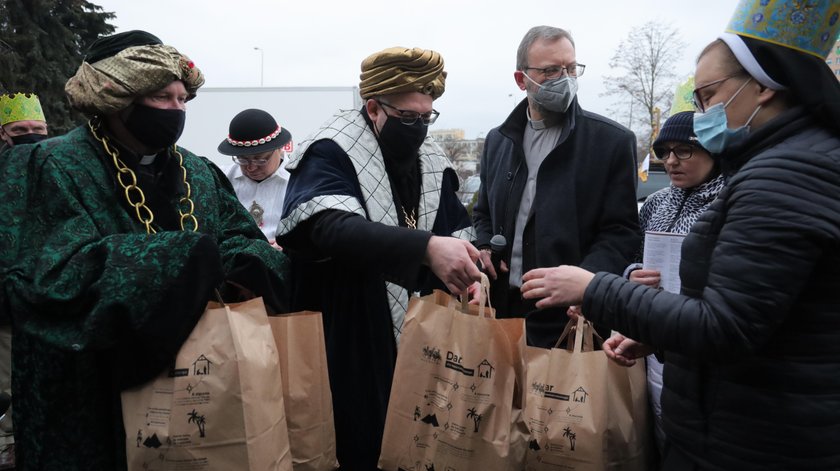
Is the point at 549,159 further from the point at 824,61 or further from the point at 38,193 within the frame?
the point at 38,193

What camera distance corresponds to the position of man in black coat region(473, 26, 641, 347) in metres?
2.93

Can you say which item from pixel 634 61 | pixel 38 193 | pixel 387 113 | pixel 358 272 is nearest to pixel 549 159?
pixel 387 113

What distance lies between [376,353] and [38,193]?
4.15 feet

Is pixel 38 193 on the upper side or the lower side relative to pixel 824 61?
lower

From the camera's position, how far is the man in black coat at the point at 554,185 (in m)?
2.93

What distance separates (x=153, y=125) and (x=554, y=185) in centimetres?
175

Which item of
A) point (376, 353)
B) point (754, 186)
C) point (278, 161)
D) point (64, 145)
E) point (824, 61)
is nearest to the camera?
point (754, 186)

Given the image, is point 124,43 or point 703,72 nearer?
point 703,72

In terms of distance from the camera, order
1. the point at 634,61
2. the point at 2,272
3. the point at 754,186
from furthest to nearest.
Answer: the point at 634,61
the point at 2,272
the point at 754,186

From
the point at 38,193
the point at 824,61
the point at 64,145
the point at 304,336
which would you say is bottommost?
the point at 304,336

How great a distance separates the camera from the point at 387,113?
8.29 feet

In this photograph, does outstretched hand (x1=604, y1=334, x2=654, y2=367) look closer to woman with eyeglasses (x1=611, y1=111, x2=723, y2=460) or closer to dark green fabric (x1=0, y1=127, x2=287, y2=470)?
woman with eyeglasses (x1=611, y1=111, x2=723, y2=460)

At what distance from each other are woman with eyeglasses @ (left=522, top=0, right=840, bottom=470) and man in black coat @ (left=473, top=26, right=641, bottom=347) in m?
1.16

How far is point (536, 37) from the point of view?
3.25 meters
